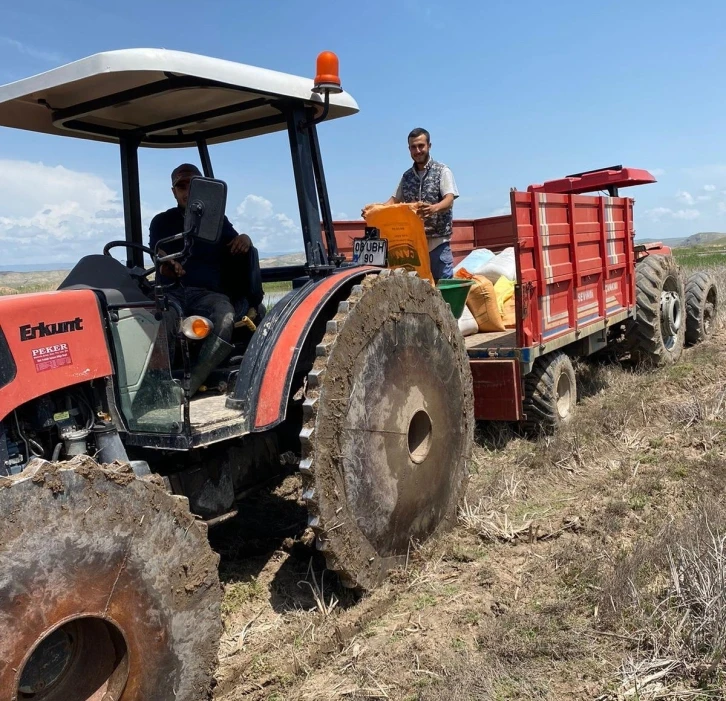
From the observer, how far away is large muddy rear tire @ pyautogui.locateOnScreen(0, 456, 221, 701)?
203cm

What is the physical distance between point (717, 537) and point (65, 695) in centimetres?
270

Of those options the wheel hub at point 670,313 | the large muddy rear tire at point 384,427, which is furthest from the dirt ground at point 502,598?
the wheel hub at point 670,313

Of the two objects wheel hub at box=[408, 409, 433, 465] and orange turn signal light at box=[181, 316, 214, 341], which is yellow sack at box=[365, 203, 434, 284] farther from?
orange turn signal light at box=[181, 316, 214, 341]

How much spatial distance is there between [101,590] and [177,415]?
0.78m

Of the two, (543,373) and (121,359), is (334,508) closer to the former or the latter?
(121,359)

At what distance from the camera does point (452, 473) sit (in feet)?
13.2

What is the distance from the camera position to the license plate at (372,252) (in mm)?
4262

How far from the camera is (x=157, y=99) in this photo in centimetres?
335

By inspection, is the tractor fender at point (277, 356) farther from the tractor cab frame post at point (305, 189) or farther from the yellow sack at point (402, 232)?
the yellow sack at point (402, 232)

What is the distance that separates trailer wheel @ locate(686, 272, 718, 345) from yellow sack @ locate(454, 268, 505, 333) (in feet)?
12.4

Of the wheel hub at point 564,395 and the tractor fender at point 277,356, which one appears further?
the wheel hub at point 564,395

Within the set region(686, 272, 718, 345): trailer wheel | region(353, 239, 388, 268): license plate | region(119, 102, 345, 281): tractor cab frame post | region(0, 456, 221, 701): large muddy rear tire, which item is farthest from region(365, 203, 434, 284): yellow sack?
region(686, 272, 718, 345): trailer wheel

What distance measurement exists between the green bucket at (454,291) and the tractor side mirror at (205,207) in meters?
2.80

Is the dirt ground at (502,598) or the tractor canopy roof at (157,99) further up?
the tractor canopy roof at (157,99)
